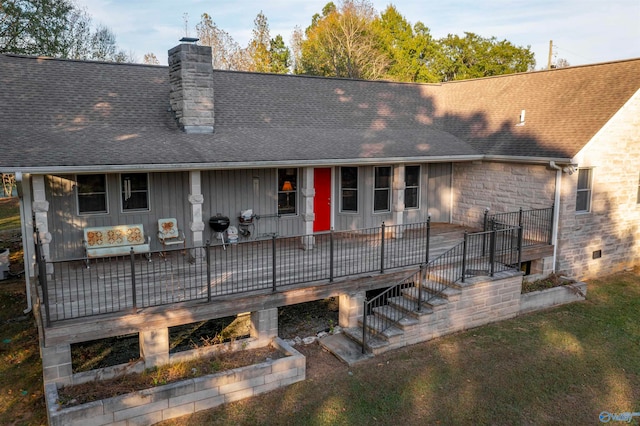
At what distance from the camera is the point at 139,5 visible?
39.2 m

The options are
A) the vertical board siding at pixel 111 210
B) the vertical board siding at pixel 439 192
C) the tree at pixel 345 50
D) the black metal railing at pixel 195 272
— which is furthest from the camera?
the tree at pixel 345 50

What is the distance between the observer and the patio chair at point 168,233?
446 inches

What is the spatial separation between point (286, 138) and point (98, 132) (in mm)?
4412

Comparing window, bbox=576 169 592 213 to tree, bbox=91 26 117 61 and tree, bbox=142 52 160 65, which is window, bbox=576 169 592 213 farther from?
tree, bbox=142 52 160 65

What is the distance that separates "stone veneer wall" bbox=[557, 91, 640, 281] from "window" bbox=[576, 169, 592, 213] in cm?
12

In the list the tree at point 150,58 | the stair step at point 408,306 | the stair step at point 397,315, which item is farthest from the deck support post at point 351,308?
the tree at point 150,58

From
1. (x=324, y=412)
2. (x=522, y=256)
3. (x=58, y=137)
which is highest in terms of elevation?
(x=58, y=137)

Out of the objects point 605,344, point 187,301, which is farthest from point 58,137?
point 605,344

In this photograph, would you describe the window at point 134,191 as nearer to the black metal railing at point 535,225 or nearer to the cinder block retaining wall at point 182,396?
the cinder block retaining wall at point 182,396

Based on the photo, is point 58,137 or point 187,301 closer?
point 187,301

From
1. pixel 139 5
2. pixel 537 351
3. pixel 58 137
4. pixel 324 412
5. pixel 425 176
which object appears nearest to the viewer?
pixel 324 412

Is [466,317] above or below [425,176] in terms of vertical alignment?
below

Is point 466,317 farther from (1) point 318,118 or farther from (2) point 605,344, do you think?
(1) point 318,118

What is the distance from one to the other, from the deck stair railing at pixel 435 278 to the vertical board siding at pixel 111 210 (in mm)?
5041
